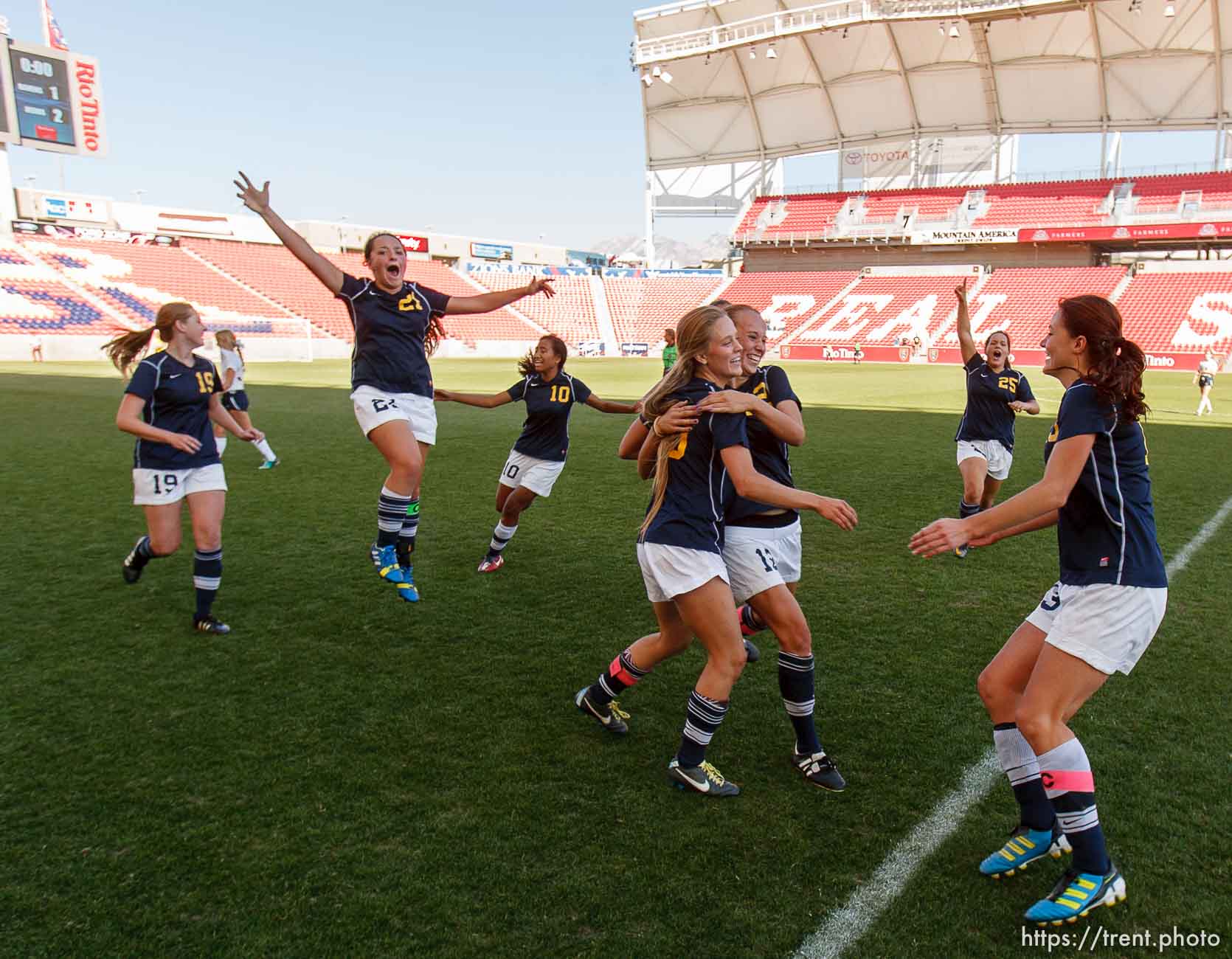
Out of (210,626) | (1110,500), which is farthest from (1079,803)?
(210,626)

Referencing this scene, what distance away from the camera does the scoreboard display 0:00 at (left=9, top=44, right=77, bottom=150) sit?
44.5m

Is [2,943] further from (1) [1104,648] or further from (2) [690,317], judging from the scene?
(1) [1104,648]

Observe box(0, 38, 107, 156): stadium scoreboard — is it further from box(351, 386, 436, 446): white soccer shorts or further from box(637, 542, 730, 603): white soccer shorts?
box(637, 542, 730, 603): white soccer shorts

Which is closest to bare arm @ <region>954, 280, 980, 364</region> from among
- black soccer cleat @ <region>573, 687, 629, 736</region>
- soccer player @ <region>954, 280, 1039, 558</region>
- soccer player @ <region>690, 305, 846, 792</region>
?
soccer player @ <region>954, 280, 1039, 558</region>

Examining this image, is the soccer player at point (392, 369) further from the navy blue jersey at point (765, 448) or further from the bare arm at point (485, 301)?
the navy blue jersey at point (765, 448)

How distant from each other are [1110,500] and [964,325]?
4840mm

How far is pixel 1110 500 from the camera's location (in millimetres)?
3025

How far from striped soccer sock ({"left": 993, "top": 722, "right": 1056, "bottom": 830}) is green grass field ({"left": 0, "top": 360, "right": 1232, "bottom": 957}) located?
216 mm

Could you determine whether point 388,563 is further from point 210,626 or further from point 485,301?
point 485,301

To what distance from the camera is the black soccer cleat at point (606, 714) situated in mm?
4340

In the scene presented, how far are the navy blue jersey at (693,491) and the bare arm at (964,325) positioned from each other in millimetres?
3719

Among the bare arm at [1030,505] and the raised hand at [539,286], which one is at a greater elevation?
the raised hand at [539,286]

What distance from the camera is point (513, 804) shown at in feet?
12.1

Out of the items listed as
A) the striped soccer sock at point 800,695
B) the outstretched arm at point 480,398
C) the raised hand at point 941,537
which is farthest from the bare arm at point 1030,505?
the outstretched arm at point 480,398
